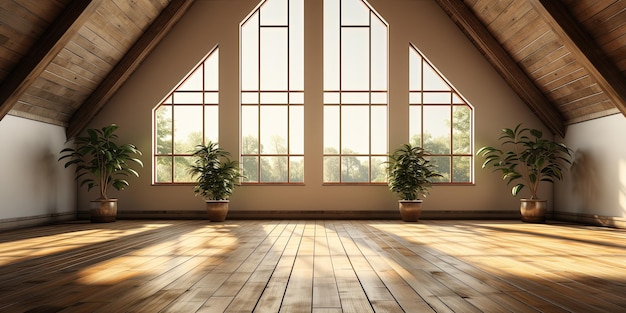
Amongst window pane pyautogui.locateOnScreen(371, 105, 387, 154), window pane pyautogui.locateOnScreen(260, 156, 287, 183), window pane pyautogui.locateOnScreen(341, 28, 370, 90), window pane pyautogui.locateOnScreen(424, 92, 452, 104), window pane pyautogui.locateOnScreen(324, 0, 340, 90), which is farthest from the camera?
window pane pyautogui.locateOnScreen(424, 92, 452, 104)

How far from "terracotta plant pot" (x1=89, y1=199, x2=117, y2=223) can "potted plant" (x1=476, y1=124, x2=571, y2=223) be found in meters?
7.00

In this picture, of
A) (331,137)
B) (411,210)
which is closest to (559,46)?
(411,210)

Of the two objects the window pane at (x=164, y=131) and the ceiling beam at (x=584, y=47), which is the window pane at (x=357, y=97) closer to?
the window pane at (x=164, y=131)

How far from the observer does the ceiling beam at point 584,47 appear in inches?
285

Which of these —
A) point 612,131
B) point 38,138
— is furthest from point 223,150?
point 612,131

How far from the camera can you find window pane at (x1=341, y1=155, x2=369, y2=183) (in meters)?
18.1

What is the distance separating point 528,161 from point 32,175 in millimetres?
8815

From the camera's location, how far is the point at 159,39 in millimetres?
9812

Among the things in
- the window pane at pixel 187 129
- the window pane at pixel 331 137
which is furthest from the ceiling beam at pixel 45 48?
the window pane at pixel 331 137

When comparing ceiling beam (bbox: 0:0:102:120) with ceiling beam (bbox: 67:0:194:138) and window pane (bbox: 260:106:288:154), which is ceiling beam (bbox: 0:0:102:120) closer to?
ceiling beam (bbox: 67:0:194:138)

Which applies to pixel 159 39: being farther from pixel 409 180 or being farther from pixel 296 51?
pixel 296 51

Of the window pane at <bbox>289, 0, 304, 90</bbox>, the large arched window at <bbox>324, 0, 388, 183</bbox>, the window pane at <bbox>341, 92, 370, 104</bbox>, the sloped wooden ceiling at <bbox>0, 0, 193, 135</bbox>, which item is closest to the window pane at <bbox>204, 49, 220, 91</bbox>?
the window pane at <bbox>289, 0, 304, 90</bbox>

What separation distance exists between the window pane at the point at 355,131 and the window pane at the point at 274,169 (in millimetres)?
2752

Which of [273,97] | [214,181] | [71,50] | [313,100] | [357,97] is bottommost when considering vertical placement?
[214,181]
